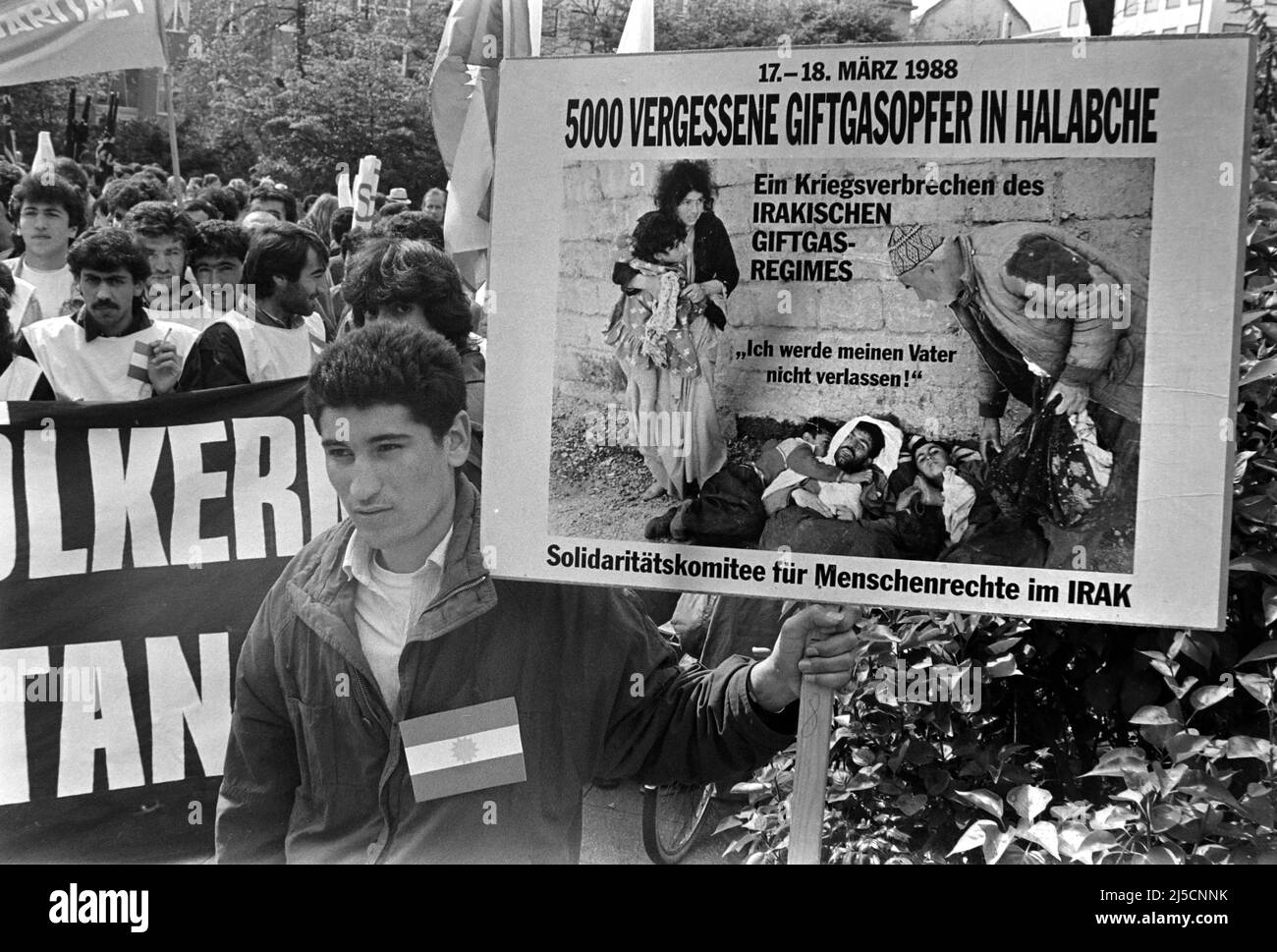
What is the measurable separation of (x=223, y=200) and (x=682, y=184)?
6.60 m

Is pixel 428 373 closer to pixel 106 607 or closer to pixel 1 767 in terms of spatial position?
pixel 106 607

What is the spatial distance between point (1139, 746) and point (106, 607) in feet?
8.42

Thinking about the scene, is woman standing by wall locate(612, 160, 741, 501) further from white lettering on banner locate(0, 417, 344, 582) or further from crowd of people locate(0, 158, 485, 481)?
white lettering on banner locate(0, 417, 344, 582)

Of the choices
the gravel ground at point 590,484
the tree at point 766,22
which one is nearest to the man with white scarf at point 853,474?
the gravel ground at point 590,484

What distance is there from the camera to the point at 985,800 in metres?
2.95

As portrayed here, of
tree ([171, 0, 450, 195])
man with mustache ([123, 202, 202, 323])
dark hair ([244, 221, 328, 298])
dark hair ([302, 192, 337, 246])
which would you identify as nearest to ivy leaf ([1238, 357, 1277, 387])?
dark hair ([244, 221, 328, 298])

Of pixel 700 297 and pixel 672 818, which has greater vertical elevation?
pixel 700 297

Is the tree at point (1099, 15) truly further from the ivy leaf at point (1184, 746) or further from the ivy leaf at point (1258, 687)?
the ivy leaf at point (1184, 746)

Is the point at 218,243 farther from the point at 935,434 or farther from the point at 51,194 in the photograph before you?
the point at 935,434

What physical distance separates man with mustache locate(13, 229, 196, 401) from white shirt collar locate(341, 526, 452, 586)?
117 cm

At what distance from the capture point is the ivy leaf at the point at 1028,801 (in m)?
2.86

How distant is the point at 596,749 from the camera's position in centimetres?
322

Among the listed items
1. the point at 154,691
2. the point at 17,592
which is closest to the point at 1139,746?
the point at 154,691

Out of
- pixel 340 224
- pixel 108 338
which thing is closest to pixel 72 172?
pixel 340 224
